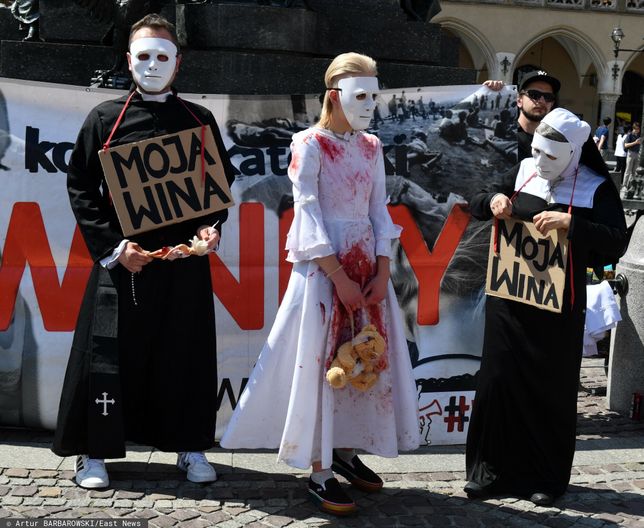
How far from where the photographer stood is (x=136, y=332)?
4418 mm

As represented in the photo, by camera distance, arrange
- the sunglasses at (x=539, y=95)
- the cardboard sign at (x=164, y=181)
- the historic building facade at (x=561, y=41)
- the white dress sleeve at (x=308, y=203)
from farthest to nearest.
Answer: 1. the historic building facade at (x=561, y=41)
2. the sunglasses at (x=539, y=95)
3. the cardboard sign at (x=164, y=181)
4. the white dress sleeve at (x=308, y=203)

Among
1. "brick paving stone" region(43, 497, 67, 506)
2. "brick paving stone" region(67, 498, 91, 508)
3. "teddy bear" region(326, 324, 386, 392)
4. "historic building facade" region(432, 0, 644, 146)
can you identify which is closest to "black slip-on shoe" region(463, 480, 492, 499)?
"teddy bear" region(326, 324, 386, 392)

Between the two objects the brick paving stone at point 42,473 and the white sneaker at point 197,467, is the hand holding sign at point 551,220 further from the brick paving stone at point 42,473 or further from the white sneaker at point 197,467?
the brick paving stone at point 42,473

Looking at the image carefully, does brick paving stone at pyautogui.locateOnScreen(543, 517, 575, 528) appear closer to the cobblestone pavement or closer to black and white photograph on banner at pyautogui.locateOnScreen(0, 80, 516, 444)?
the cobblestone pavement

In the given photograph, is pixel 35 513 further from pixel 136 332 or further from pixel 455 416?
pixel 455 416

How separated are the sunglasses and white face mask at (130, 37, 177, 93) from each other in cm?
199

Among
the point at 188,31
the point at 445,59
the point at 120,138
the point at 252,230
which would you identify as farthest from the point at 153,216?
the point at 445,59

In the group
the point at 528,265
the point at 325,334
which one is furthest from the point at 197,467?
the point at 528,265

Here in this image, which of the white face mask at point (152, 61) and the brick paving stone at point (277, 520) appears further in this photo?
the white face mask at point (152, 61)

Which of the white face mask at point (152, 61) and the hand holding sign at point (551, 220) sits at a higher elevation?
the white face mask at point (152, 61)

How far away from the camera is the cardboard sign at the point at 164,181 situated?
428cm

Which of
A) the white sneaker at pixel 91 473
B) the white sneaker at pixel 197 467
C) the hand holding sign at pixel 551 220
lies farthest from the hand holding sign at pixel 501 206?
the white sneaker at pixel 91 473

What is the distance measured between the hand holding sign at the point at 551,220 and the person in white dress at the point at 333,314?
2.19 feet

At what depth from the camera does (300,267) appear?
421cm
